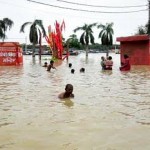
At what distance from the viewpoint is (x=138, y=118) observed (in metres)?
→ 9.37

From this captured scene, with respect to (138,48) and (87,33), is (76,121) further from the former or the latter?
(87,33)

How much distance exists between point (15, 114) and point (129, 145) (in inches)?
154

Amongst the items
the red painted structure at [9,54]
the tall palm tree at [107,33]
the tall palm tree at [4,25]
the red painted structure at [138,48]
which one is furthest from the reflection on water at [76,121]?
the tall palm tree at [107,33]

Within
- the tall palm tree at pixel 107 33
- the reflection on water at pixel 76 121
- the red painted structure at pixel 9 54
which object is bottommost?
the reflection on water at pixel 76 121

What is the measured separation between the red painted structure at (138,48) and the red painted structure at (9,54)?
9.87m

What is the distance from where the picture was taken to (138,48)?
36781 mm

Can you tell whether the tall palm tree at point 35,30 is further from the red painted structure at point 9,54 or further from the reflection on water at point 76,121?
the reflection on water at point 76,121

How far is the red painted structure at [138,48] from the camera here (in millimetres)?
35906

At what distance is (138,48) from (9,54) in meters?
11.7

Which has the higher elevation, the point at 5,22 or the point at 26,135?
the point at 5,22

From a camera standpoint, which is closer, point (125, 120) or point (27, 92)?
point (125, 120)

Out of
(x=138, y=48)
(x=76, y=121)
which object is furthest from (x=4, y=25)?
(x=76, y=121)

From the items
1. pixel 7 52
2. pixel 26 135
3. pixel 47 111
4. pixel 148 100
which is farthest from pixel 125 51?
pixel 26 135

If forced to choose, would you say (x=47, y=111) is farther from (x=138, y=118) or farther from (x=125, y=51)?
(x=125, y=51)
